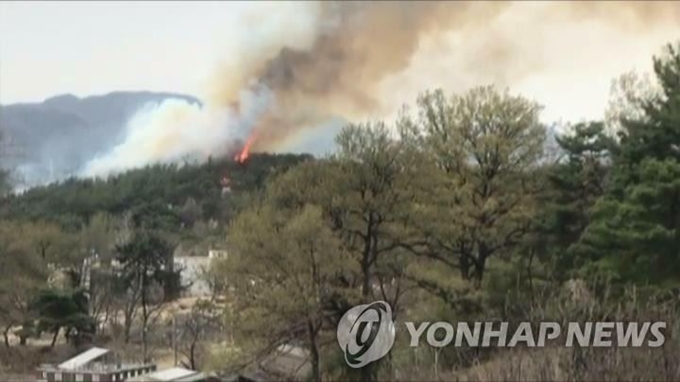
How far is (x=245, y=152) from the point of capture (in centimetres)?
812

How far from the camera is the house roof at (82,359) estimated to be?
477 centimetres

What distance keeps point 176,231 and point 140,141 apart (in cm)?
161

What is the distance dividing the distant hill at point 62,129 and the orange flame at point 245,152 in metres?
0.71

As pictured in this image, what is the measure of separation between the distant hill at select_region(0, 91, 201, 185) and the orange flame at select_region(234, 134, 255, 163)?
2.34ft

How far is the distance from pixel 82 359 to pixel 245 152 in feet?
11.8

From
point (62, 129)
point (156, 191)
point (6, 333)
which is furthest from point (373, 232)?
point (62, 129)

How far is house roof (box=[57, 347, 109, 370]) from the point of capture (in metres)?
4.77

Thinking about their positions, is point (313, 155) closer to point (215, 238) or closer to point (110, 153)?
point (215, 238)

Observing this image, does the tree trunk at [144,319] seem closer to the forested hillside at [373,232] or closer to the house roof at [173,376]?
the forested hillside at [373,232]

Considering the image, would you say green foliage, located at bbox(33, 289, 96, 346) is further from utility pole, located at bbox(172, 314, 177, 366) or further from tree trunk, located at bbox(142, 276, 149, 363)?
utility pole, located at bbox(172, 314, 177, 366)

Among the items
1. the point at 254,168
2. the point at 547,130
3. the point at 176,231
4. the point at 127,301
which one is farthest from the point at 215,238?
the point at 547,130

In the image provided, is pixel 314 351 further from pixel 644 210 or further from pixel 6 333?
pixel 644 210

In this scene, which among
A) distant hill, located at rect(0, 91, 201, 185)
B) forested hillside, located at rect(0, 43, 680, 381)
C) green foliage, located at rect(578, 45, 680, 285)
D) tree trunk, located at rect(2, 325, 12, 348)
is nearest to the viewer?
green foliage, located at rect(578, 45, 680, 285)

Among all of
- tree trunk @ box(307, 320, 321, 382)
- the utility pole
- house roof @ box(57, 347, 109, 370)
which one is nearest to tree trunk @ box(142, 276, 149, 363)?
the utility pole
